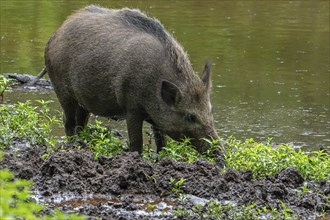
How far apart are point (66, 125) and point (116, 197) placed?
285 cm

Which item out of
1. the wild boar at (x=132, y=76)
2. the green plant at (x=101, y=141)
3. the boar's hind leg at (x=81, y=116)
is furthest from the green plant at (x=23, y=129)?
the boar's hind leg at (x=81, y=116)

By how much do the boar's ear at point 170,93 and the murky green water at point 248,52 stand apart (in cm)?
316

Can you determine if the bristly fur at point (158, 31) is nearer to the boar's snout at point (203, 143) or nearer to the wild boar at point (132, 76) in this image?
the wild boar at point (132, 76)

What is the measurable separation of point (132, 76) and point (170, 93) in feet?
1.49

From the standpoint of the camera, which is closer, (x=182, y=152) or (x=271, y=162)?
(x=271, y=162)

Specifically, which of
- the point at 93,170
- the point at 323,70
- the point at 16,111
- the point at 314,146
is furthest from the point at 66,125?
the point at 323,70

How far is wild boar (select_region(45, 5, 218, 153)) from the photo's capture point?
27.9 feet

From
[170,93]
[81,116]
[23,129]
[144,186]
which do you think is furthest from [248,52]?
[144,186]

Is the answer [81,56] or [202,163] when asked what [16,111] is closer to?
[81,56]

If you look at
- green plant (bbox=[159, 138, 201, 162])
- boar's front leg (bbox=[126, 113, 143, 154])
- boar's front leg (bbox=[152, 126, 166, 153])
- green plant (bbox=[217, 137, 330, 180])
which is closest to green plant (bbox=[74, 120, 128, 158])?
boar's front leg (bbox=[126, 113, 143, 154])

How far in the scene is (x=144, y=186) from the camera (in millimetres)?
7348

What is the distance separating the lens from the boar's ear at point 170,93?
27.7 feet

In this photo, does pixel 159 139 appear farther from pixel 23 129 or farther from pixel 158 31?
pixel 23 129

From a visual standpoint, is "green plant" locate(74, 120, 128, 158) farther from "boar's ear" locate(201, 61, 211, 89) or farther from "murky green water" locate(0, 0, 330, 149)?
"murky green water" locate(0, 0, 330, 149)
